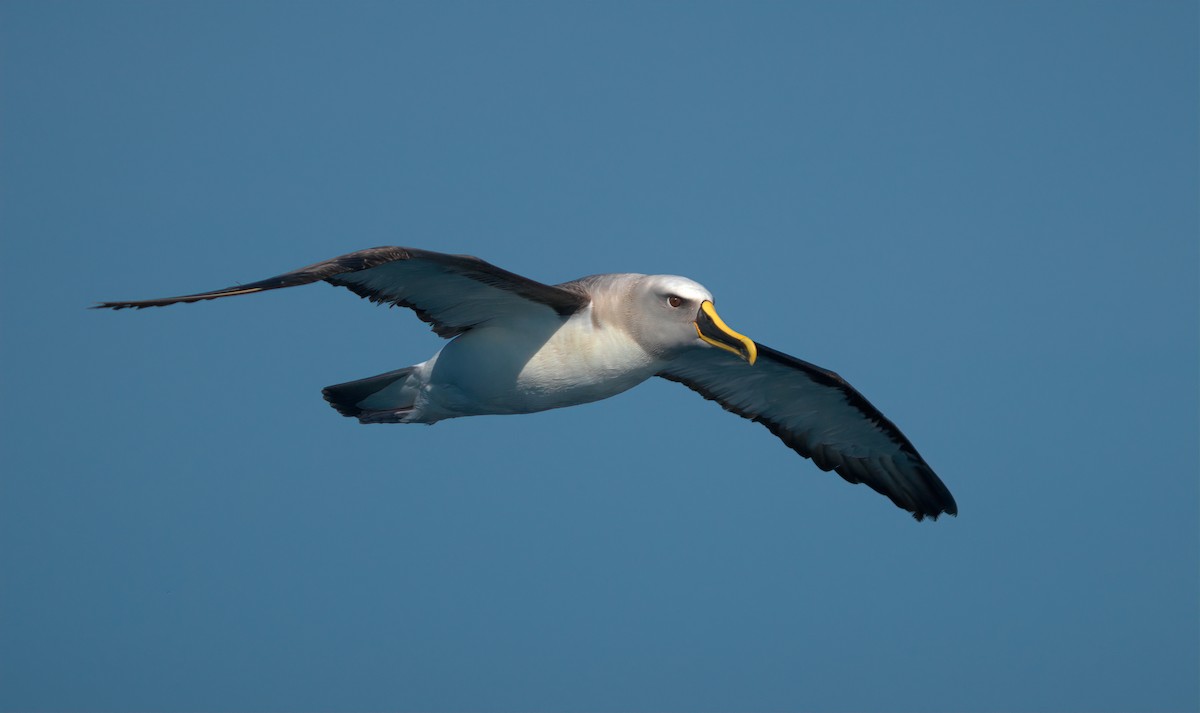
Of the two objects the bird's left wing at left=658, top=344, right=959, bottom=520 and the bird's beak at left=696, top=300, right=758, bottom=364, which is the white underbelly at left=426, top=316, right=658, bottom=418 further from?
the bird's left wing at left=658, top=344, right=959, bottom=520

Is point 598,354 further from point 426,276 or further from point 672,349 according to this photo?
point 426,276

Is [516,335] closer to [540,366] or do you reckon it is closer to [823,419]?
[540,366]

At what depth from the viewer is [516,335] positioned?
11234 mm

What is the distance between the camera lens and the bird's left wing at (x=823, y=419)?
13.3m

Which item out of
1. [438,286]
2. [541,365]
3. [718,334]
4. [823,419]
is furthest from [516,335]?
[823,419]

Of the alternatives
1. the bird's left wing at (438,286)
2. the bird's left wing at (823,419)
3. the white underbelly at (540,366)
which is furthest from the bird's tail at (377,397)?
the bird's left wing at (823,419)

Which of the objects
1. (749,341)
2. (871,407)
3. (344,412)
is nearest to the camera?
(749,341)

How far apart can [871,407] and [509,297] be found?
4581 millimetres

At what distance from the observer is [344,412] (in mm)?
12547

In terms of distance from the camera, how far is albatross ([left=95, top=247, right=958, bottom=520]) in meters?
10.4

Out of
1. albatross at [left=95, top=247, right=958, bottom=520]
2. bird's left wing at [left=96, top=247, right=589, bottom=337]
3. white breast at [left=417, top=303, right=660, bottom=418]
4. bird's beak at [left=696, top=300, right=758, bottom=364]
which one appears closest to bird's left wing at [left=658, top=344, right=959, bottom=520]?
albatross at [left=95, top=247, right=958, bottom=520]

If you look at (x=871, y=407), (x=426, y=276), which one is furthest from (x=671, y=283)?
(x=871, y=407)

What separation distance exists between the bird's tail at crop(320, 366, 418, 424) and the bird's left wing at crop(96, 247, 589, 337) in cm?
87

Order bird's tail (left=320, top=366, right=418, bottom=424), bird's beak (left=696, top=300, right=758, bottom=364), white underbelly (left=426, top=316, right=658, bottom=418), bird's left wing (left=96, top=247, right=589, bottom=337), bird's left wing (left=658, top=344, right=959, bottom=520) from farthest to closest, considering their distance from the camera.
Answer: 1. bird's left wing (left=658, top=344, right=959, bottom=520)
2. bird's tail (left=320, top=366, right=418, bottom=424)
3. white underbelly (left=426, top=316, right=658, bottom=418)
4. bird's beak (left=696, top=300, right=758, bottom=364)
5. bird's left wing (left=96, top=247, right=589, bottom=337)
